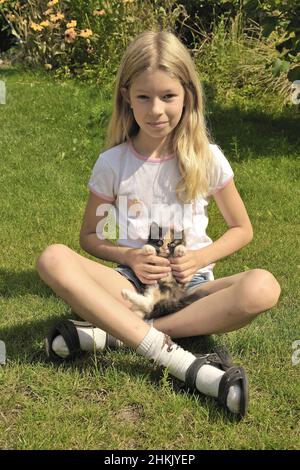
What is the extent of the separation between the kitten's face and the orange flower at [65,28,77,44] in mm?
5563

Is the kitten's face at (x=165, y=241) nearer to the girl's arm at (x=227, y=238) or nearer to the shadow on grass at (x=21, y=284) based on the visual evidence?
the girl's arm at (x=227, y=238)

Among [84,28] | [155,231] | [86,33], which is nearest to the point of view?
[155,231]

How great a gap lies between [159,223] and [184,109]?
1.73ft

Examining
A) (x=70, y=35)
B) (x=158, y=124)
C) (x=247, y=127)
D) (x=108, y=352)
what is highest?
(x=158, y=124)

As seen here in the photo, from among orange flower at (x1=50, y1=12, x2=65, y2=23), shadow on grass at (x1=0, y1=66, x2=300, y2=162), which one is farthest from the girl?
orange flower at (x1=50, y1=12, x2=65, y2=23)

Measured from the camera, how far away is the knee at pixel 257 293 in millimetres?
2459

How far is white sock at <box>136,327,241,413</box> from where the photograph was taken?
92.4 inches

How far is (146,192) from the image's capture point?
9.17 ft

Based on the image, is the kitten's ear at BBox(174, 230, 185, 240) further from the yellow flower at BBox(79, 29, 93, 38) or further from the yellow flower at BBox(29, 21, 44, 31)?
the yellow flower at BBox(29, 21, 44, 31)

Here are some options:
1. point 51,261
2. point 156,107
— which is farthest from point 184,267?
point 156,107

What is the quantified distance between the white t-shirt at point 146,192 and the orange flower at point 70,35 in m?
5.20

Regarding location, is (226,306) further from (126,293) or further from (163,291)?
(126,293)

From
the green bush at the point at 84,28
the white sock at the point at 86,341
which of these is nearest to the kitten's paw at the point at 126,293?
the white sock at the point at 86,341

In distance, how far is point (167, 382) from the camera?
2410 millimetres
